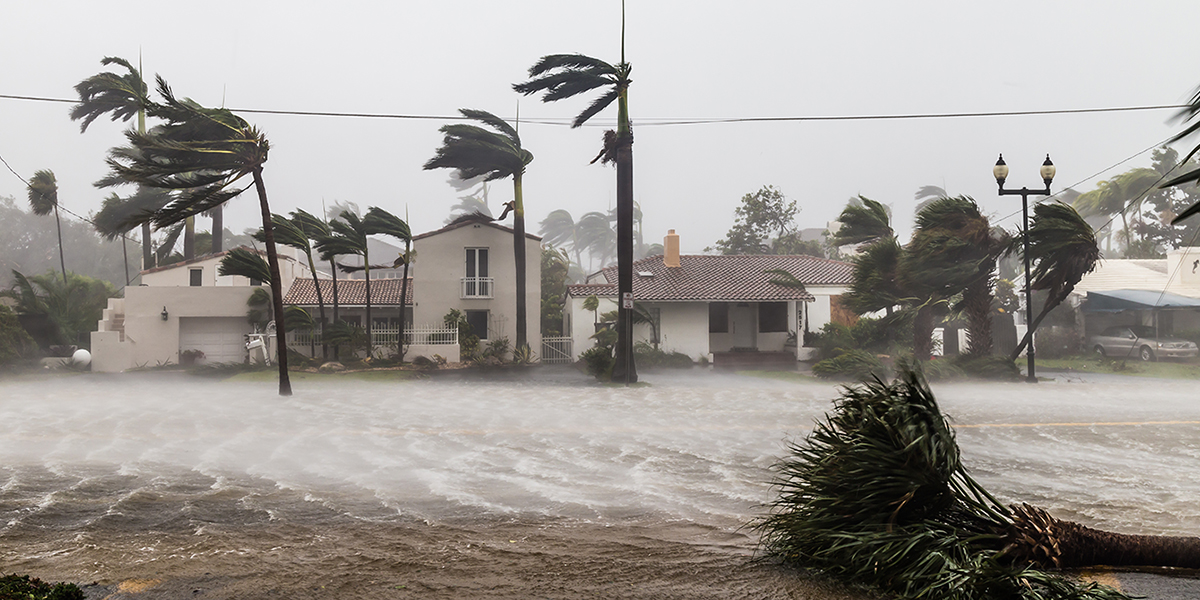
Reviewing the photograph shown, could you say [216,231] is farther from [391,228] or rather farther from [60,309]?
[391,228]

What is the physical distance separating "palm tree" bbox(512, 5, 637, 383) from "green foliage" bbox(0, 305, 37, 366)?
69.1 ft

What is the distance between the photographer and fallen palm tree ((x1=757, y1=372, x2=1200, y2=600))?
517 centimetres

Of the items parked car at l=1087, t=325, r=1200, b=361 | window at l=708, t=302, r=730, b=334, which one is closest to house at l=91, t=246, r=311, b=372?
window at l=708, t=302, r=730, b=334

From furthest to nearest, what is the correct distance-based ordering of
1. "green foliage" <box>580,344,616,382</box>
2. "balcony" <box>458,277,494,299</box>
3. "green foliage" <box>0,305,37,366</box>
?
1. "balcony" <box>458,277,494,299</box>
2. "green foliage" <box>0,305,37,366</box>
3. "green foliage" <box>580,344,616,382</box>

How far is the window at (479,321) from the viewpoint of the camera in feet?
105

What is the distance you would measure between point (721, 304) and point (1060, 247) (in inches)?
528

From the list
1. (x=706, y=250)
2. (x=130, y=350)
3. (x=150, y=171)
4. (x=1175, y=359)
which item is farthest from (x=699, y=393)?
(x=706, y=250)

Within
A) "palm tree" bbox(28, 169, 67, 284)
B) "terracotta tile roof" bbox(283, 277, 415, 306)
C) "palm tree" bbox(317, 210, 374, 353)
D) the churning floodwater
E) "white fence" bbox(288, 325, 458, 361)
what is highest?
"palm tree" bbox(28, 169, 67, 284)

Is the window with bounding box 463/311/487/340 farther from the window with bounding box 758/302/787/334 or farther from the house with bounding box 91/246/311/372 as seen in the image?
the window with bounding box 758/302/787/334

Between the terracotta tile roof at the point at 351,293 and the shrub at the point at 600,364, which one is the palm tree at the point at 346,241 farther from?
the shrub at the point at 600,364

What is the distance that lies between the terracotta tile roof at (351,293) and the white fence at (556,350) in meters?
5.66

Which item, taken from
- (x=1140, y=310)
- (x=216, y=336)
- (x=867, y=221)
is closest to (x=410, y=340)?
(x=216, y=336)

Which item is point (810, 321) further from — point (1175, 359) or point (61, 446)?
point (61, 446)

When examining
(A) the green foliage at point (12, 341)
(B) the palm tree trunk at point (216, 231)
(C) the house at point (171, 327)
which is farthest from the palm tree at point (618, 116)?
(B) the palm tree trunk at point (216, 231)
